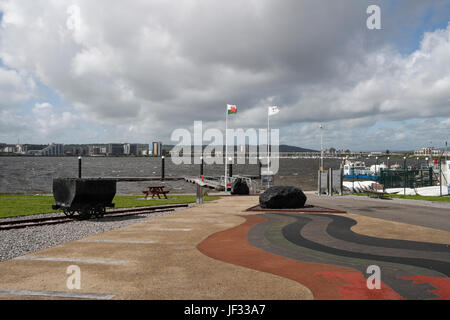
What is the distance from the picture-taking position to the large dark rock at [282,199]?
57.6 ft

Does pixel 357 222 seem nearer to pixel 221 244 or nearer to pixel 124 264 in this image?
pixel 221 244

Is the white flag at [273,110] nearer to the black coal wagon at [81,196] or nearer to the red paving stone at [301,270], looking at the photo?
the black coal wagon at [81,196]

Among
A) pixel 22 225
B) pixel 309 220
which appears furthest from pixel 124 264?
pixel 309 220

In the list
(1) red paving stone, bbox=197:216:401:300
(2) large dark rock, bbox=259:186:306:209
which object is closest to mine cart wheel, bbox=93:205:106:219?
(1) red paving stone, bbox=197:216:401:300

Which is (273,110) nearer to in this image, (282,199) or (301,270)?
(282,199)

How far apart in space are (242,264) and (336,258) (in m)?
2.33

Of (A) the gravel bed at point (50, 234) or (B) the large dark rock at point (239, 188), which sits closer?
(A) the gravel bed at point (50, 234)

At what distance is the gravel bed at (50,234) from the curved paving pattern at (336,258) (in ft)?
15.0

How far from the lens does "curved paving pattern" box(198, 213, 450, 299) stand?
5848mm

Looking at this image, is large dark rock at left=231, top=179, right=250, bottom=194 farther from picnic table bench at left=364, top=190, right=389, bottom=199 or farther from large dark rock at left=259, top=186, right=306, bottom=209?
large dark rock at left=259, top=186, right=306, bottom=209

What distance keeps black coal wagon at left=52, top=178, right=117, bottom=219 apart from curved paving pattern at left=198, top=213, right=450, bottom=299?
6690 mm
